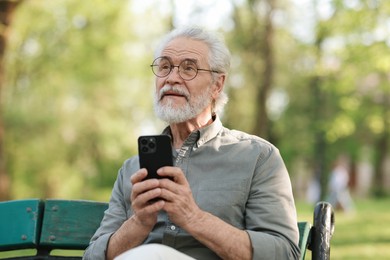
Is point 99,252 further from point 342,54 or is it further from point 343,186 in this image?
point 343,186

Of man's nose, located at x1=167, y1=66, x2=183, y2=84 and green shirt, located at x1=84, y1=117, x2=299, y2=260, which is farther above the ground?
man's nose, located at x1=167, y1=66, x2=183, y2=84

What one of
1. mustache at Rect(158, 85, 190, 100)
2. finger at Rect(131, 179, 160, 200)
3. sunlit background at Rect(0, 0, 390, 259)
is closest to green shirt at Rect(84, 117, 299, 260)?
mustache at Rect(158, 85, 190, 100)

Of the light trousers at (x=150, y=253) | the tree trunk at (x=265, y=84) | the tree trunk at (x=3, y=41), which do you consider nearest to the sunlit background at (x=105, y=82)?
the tree trunk at (x=265, y=84)

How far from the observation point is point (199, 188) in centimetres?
349

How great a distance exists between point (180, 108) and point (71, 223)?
0.87 meters

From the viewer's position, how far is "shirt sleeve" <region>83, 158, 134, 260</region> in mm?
3500

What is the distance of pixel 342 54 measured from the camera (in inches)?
643

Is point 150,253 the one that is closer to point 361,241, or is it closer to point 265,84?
point 361,241

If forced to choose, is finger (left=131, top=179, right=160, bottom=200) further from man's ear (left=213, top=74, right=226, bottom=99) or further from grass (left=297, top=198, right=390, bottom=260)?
grass (left=297, top=198, right=390, bottom=260)

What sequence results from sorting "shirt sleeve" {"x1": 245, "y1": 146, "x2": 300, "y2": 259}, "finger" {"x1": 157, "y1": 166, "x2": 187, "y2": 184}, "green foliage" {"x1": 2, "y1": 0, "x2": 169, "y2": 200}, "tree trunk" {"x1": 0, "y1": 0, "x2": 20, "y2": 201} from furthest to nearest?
"green foliage" {"x1": 2, "y1": 0, "x2": 169, "y2": 200} → "tree trunk" {"x1": 0, "y1": 0, "x2": 20, "y2": 201} → "shirt sleeve" {"x1": 245, "y1": 146, "x2": 300, "y2": 259} → "finger" {"x1": 157, "y1": 166, "x2": 187, "y2": 184}

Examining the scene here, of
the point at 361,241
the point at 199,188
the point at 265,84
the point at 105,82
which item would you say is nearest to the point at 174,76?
the point at 199,188

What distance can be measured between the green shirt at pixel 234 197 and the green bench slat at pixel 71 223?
0.28 metres

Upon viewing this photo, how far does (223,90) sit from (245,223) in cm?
78

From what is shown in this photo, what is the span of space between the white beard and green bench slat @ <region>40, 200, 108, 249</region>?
24.1 inches
